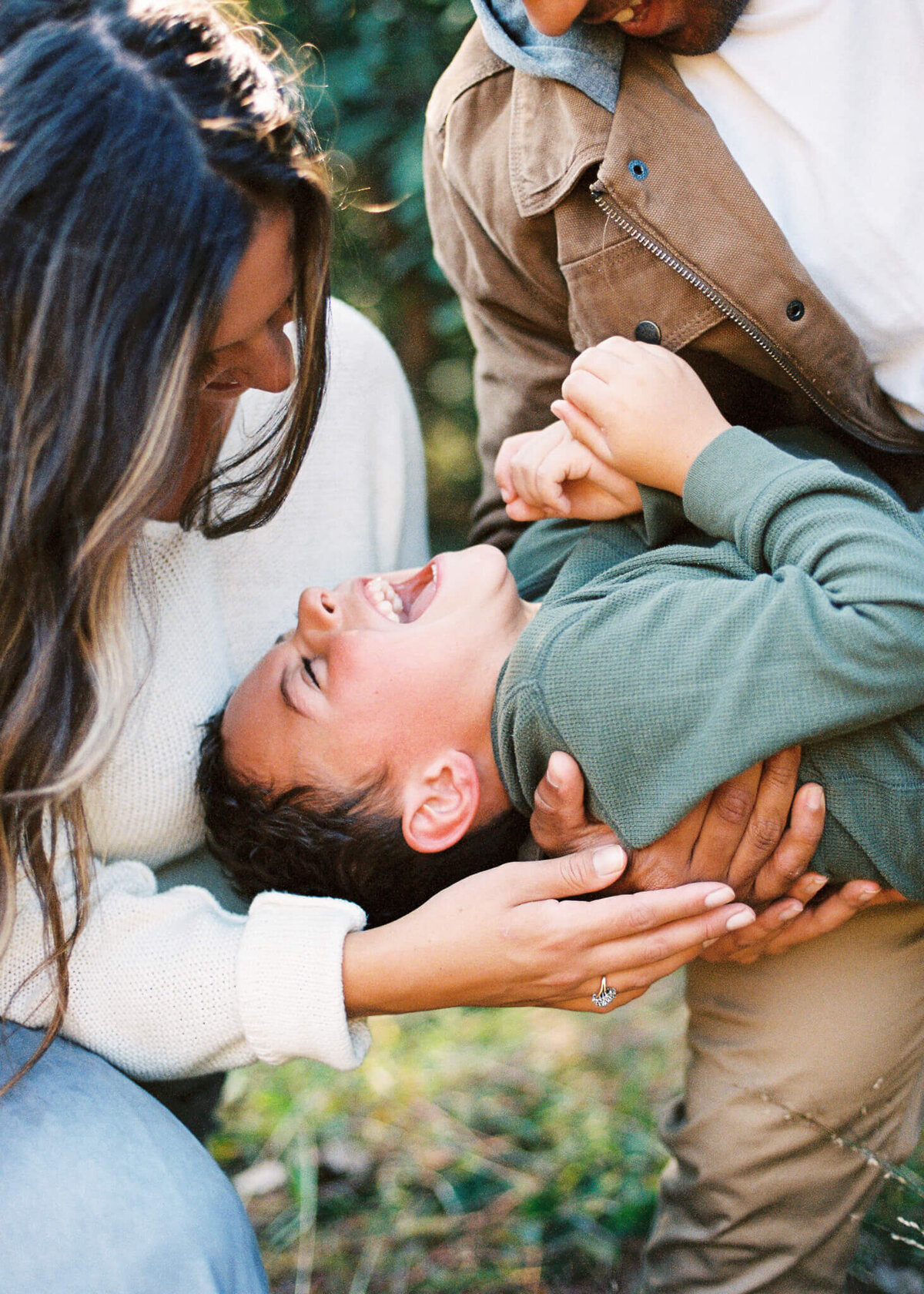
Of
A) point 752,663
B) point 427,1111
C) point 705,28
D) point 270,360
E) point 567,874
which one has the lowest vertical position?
point 427,1111

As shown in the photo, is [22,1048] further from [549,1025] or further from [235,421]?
[549,1025]

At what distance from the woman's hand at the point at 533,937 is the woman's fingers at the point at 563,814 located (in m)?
0.06

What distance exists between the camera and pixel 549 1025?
3.19 meters

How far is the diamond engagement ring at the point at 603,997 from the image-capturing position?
173 cm

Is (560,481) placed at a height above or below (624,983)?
above

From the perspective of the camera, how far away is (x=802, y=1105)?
1.97m

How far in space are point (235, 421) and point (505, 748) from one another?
2.52ft

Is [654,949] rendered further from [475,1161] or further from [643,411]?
[475,1161]

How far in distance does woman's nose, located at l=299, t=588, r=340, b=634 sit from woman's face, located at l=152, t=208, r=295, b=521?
277 millimetres

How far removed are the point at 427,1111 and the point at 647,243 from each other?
2070 mm

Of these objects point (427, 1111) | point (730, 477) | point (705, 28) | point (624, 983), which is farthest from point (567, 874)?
point (427, 1111)

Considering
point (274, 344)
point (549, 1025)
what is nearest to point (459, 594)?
point (274, 344)

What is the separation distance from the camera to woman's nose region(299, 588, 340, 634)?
1946mm

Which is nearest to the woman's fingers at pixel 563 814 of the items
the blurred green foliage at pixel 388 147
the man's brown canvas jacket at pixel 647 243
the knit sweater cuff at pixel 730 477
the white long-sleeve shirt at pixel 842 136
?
the knit sweater cuff at pixel 730 477
